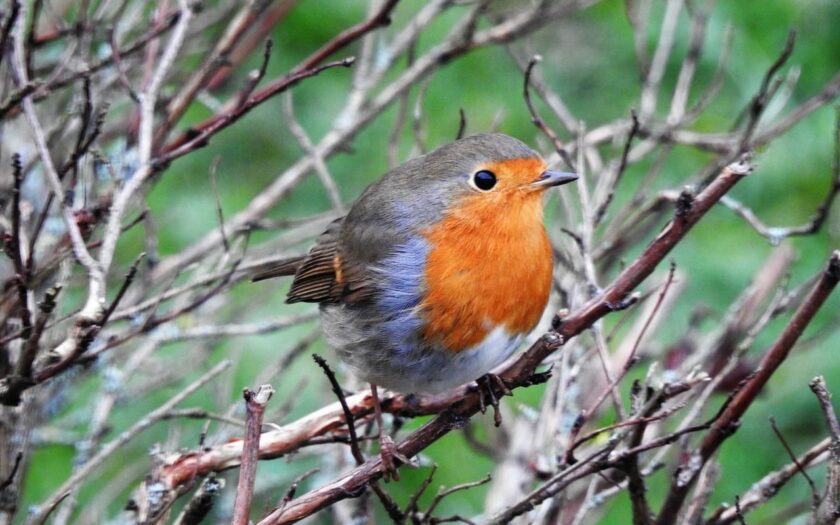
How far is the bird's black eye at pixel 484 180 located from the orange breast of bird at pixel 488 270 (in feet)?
0.09

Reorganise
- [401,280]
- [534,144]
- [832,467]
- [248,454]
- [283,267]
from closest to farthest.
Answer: [248,454]
[832,467]
[401,280]
[283,267]
[534,144]

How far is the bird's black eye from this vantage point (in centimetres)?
272

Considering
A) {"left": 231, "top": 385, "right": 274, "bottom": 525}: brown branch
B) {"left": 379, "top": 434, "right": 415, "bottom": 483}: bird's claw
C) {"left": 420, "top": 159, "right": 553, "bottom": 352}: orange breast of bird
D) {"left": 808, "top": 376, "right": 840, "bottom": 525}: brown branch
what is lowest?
{"left": 808, "top": 376, "right": 840, "bottom": 525}: brown branch

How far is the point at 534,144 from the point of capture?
16.6ft

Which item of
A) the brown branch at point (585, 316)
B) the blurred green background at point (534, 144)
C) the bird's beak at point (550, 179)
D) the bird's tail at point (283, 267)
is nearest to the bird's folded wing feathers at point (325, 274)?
the bird's tail at point (283, 267)

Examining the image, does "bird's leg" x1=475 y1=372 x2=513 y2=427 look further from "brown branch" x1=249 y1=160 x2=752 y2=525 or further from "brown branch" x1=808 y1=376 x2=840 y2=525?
"brown branch" x1=808 y1=376 x2=840 y2=525

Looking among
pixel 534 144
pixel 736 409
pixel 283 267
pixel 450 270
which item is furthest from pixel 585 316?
pixel 534 144

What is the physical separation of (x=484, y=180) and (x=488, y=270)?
0.25m

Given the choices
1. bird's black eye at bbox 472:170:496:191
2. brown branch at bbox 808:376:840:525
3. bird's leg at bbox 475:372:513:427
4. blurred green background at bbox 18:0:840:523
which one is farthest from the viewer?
blurred green background at bbox 18:0:840:523

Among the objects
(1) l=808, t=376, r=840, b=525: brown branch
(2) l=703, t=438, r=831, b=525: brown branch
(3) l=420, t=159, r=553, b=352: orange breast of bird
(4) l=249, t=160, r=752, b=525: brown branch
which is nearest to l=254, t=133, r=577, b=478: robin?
(3) l=420, t=159, r=553, b=352: orange breast of bird

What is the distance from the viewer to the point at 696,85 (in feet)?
16.8

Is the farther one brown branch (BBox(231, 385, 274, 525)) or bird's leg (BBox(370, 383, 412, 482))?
bird's leg (BBox(370, 383, 412, 482))

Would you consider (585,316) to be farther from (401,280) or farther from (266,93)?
(266,93)

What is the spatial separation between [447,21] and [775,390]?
2.35m
